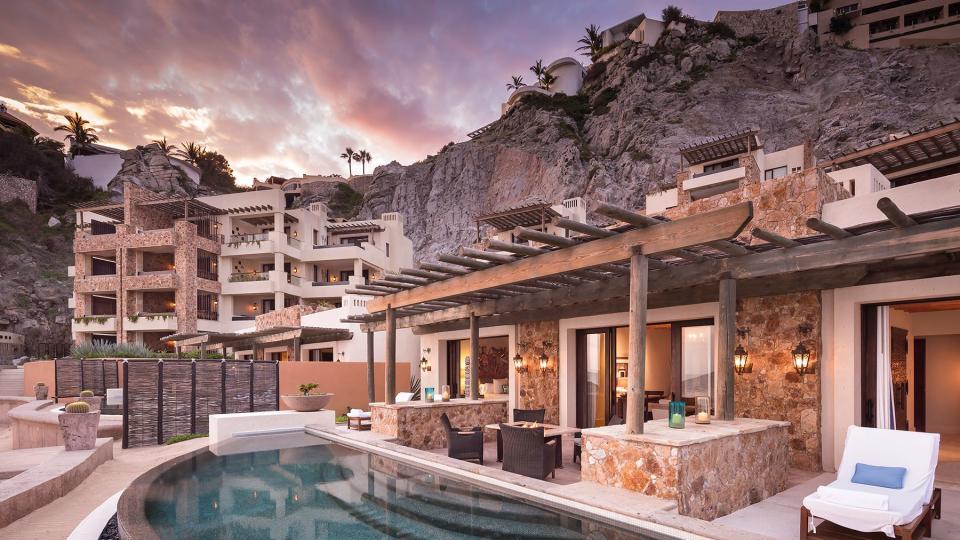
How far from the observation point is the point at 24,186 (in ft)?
149

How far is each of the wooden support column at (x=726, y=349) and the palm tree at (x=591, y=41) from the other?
192ft

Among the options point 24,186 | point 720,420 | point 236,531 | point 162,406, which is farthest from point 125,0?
point 720,420

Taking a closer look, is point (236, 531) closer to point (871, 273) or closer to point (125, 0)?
point (871, 273)

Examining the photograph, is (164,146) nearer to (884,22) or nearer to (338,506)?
(338,506)

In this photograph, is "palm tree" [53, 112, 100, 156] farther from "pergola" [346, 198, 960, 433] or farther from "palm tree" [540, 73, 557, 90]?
"pergola" [346, 198, 960, 433]

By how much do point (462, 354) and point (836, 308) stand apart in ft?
36.3

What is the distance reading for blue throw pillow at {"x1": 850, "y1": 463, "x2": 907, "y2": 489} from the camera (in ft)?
16.6

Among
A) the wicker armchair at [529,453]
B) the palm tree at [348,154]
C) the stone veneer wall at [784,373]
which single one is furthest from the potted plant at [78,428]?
the palm tree at [348,154]

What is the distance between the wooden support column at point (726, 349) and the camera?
6949mm

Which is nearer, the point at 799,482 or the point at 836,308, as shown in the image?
the point at 799,482

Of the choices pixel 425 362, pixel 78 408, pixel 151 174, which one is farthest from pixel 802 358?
pixel 151 174

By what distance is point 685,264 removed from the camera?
7441 mm

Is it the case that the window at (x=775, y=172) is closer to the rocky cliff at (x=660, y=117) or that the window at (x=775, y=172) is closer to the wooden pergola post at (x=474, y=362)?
the rocky cliff at (x=660, y=117)

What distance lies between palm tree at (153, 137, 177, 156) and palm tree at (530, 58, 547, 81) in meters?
42.1
